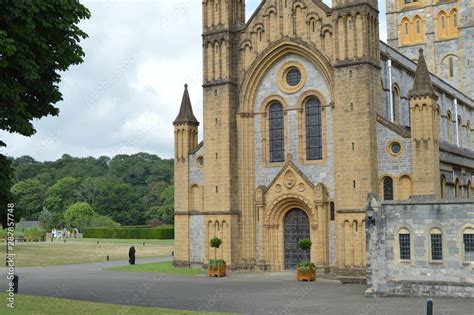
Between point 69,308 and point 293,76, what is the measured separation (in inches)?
912

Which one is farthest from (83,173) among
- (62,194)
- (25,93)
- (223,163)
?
(25,93)

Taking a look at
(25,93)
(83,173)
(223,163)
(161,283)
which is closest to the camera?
(25,93)

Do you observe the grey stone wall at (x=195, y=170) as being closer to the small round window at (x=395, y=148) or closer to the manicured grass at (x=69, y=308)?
the small round window at (x=395, y=148)

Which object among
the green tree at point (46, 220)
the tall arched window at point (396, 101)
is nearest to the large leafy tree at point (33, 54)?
the tall arched window at point (396, 101)

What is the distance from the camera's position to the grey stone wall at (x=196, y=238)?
4084cm

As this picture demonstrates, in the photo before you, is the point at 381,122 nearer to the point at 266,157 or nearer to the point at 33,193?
the point at 266,157

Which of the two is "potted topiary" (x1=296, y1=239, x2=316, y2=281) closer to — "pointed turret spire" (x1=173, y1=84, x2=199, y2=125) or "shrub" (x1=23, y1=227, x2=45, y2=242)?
"pointed turret spire" (x1=173, y1=84, x2=199, y2=125)

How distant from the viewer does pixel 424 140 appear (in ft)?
111

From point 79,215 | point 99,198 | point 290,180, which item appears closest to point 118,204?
point 99,198

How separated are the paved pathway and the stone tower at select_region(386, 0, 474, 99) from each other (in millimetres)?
38612

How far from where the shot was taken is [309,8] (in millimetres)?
38125

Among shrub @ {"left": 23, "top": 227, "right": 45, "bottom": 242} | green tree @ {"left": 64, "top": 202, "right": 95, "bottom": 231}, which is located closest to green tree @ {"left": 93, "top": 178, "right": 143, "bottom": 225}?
green tree @ {"left": 64, "top": 202, "right": 95, "bottom": 231}

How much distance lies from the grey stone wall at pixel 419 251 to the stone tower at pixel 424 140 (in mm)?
7349

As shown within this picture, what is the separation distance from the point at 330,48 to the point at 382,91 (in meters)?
4.54
